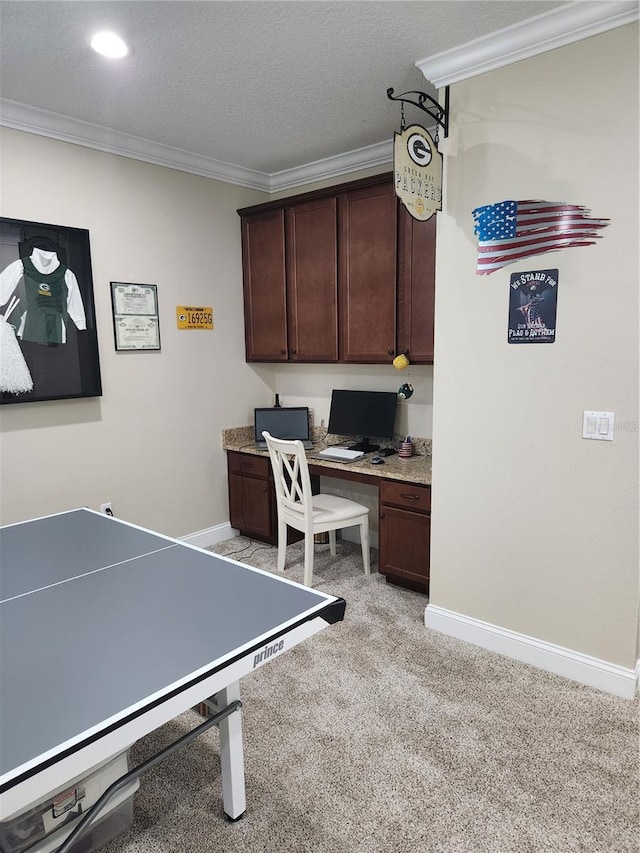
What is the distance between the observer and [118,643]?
1.38m

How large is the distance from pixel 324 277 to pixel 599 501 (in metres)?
2.28

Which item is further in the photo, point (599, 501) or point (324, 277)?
point (324, 277)

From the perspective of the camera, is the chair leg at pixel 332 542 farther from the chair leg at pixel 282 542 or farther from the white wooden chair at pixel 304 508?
the chair leg at pixel 282 542

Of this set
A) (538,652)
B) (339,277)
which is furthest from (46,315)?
(538,652)

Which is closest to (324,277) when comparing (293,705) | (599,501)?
(599,501)

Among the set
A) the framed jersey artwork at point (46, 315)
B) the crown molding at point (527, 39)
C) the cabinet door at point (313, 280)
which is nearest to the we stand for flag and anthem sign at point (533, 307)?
the crown molding at point (527, 39)

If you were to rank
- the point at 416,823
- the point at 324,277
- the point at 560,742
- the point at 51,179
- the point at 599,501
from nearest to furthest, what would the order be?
the point at 416,823, the point at 560,742, the point at 599,501, the point at 51,179, the point at 324,277

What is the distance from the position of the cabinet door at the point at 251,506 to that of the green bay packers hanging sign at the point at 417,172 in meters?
2.25

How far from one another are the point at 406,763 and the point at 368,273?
105 inches

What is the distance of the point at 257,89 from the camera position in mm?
2723

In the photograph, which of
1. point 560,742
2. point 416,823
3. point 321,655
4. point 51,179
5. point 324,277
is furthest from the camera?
point 324,277

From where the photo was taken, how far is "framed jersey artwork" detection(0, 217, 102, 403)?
297 centimetres

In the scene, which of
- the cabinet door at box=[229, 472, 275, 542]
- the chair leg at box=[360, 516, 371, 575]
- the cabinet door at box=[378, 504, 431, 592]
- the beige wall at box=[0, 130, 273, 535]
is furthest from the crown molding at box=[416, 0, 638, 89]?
the cabinet door at box=[229, 472, 275, 542]

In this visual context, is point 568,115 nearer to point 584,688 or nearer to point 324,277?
point 324,277
